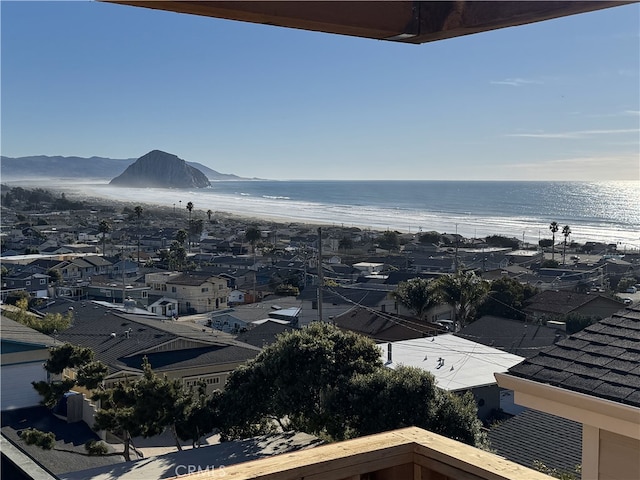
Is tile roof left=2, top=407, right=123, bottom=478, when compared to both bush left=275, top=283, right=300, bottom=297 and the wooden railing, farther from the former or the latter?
bush left=275, top=283, right=300, bottom=297

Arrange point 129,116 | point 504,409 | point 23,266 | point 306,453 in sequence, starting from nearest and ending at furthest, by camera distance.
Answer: point 306,453, point 504,409, point 23,266, point 129,116

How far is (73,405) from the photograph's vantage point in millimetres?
10148

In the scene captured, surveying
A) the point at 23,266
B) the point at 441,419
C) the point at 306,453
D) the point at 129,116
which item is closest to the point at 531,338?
the point at 441,419

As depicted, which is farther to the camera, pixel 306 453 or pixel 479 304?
pixel 479 304

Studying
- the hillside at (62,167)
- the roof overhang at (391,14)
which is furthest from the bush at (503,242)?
the hillside at (62,167)

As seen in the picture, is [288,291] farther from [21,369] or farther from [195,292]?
A: [21,369]

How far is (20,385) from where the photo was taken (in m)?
9.84

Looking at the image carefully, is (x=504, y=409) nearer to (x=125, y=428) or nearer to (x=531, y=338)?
(x=531, y=338)

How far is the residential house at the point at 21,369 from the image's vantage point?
9367mm

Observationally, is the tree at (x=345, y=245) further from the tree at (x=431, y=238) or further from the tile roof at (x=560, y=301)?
the tile roof at (x=560, y=301)

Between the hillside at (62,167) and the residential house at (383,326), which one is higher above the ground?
the hillside at (62,167)

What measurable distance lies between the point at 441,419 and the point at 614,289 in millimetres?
18648

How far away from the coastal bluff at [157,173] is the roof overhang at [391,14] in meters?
97.7

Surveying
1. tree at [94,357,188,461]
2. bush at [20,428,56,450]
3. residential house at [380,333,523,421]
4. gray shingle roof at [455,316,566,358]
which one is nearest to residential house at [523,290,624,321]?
gray shingle roof at [455,316,566,358]
